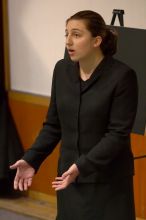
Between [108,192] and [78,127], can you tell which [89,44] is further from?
[108,192]

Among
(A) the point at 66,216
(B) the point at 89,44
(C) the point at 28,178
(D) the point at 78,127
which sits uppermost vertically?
(B) the point at 89,44

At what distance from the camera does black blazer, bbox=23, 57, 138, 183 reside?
61.9 inches

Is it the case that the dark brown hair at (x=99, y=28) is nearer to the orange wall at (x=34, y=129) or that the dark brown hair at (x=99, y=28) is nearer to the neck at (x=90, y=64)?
the neck at (x=90, y=64)

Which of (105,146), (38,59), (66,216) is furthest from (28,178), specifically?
(38,59)

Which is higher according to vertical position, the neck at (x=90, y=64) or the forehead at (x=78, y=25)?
the forehead at (x=78, y=25)

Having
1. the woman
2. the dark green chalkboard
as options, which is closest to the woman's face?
the woman

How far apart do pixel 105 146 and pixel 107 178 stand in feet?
0.49

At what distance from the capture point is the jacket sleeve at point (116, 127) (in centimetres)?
156

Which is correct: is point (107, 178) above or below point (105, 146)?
below

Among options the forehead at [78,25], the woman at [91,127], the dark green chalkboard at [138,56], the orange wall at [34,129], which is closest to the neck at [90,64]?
the woman at [91,127]

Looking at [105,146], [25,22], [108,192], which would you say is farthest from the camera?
[25,22]

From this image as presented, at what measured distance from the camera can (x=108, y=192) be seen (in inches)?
66.0

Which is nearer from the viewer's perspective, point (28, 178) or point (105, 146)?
point (105, 146)

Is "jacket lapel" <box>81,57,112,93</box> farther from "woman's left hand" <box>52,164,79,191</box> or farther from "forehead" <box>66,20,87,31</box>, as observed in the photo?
"woman's left hand" <box>52,164,79,191</box>
